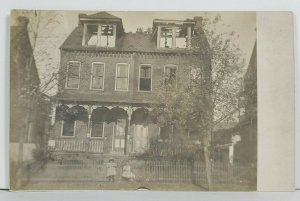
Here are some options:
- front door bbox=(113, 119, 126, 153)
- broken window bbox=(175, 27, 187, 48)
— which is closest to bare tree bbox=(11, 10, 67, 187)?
front door bbox=(113, 119, 126, 153)

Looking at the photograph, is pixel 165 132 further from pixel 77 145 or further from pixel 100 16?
pixel 100 16

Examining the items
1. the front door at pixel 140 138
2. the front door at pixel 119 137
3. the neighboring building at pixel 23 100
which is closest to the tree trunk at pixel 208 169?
the front door at pixel 140 138

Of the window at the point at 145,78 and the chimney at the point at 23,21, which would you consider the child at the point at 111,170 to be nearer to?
the window at the point at 145,78

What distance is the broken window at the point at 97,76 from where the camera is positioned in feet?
7.12

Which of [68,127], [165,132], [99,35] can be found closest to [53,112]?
[68,127]

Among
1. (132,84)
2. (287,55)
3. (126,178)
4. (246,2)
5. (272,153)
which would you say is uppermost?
(246,2)

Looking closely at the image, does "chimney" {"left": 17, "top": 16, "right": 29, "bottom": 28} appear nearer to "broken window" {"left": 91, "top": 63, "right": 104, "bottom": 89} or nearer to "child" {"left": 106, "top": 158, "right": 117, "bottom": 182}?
"broken window" {"left": 91, "top": 63, "right": 104, "bottom": 89}

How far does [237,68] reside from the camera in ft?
7.08

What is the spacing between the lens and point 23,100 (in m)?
2.16

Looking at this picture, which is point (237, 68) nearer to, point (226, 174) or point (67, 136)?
point (226, 174)

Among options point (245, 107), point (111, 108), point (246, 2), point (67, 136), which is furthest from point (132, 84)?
point (246, 2)

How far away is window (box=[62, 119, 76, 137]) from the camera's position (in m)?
2.15

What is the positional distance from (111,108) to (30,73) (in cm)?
47

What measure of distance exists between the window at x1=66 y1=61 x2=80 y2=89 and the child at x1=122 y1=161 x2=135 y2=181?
19.4 inches
